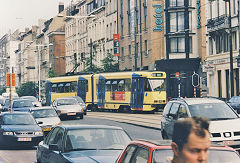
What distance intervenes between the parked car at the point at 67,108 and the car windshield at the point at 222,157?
99.8ft

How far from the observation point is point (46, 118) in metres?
27.6

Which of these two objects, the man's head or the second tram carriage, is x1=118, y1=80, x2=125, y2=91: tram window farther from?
the man's head

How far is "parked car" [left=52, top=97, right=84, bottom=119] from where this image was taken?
123 ft

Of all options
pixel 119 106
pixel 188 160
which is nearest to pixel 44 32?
pixel 119 106

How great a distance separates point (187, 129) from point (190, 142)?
7 cm

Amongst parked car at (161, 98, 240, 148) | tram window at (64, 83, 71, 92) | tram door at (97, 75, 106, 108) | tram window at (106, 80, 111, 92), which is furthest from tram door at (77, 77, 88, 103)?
parked car at (161, 98, 240, 148)

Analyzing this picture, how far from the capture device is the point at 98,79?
48406mm

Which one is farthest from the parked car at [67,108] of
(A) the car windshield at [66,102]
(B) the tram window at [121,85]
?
(B) the tram window at [121,85]

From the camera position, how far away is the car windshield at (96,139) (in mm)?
10734

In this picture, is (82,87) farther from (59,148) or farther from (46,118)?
(59,148)

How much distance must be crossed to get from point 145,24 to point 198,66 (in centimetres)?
741

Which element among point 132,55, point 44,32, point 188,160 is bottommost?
point 188,160

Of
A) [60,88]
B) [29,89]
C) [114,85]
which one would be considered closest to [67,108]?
[114,85]

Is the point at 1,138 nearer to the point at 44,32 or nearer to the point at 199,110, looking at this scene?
the point at 199,110
